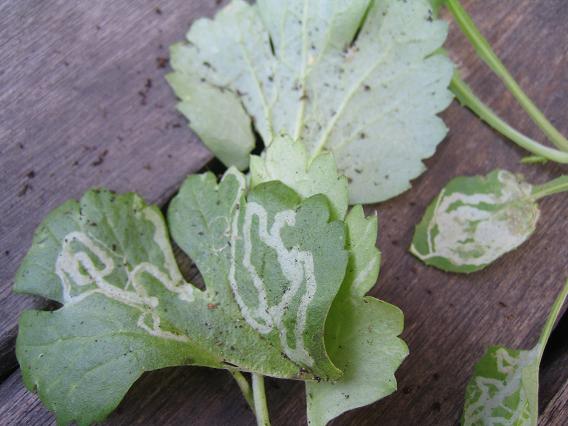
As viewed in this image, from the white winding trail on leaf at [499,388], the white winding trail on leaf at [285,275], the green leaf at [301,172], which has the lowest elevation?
the white winding trail on leaf at [499,388]

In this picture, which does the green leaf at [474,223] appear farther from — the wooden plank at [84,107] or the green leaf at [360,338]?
the wooden plank at [84,107]

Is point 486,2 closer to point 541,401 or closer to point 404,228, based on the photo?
point 404,228

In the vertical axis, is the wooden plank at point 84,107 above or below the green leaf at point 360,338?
above

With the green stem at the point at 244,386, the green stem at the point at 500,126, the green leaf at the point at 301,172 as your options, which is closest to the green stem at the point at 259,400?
the green stem at the point at 244,386

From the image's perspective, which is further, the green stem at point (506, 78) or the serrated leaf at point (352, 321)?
the green stem at point (506, 78)

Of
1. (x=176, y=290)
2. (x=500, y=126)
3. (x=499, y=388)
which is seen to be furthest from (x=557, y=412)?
(x=176, y=290)

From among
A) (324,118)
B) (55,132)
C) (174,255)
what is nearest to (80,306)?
(174,255)
